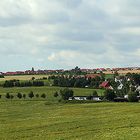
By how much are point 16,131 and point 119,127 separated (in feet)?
34.7

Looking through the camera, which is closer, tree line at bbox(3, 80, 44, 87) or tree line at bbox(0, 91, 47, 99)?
tree line at bbox(0, 91, 47, 99)

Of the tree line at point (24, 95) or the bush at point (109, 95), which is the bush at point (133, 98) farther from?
the tree line at point (24, 95)

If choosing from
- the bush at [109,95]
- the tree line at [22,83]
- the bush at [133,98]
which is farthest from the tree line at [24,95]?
the tree line at [22,83]

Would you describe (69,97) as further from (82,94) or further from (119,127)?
(119,127)

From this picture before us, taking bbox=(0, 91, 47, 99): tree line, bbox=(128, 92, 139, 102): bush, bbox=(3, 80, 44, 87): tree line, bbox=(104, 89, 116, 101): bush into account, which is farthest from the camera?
bbox=(3, 80, 44, 87): tree line

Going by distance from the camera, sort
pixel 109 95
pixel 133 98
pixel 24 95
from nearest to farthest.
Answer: pixel 133 98 → pixel 109 95 → pixel 24 95

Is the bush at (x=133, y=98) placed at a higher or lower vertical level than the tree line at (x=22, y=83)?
lower

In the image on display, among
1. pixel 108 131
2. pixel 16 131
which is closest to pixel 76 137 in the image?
pixel 108 131

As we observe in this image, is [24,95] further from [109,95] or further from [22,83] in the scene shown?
[22,83]

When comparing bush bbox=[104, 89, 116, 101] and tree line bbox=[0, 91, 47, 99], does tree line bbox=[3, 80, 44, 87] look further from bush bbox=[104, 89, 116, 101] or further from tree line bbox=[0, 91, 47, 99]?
bush bbox=[104, 89, 116, 101]

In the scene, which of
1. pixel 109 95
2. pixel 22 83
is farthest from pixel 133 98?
pixel 22 83

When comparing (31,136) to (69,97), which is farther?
(69,97)

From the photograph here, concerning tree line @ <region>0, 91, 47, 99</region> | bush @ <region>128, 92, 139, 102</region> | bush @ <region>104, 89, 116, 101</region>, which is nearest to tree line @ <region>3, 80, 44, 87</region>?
tree line @ <region>0, 91, 47, 99</region>

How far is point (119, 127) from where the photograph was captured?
145 ft
